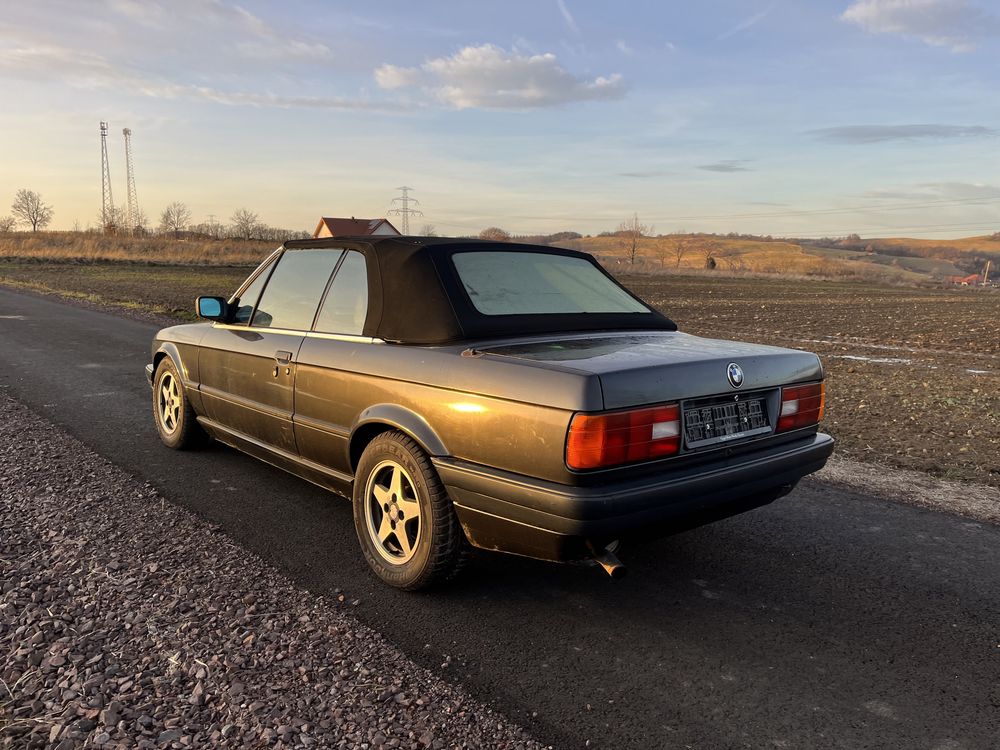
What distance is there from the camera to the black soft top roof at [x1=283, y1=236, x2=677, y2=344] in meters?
3.34

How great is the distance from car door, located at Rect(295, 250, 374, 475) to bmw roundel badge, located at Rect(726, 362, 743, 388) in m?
1.60

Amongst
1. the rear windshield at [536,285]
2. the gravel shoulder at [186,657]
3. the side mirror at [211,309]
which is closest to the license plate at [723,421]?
the rear windshield at [536,285]

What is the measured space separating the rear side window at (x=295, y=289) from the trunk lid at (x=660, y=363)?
1.36 m

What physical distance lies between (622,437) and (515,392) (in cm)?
43

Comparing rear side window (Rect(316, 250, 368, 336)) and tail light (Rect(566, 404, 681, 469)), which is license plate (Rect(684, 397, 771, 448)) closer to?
tail light (Rect(566, 404, 681, 469))

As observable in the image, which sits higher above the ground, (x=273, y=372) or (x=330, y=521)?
(x=273, y=372)

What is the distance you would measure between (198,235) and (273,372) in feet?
284

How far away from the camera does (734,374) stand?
10.1 ft

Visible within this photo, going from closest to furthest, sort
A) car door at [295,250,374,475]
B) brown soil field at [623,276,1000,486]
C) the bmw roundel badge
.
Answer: the bmw roundel badge
car door at [295,250,374,475]
brown soil field at [623,276,1000,486]

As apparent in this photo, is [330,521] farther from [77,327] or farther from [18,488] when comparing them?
[77,327]

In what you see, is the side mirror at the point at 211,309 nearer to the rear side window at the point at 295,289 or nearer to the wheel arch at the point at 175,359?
the rear side window at the point at 295,289

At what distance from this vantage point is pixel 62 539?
3676mm

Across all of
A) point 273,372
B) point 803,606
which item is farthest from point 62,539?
point 803,606

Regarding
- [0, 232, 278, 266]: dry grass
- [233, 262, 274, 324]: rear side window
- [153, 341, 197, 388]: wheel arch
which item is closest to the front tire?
[233, 262, 274, 324]: rear side window
